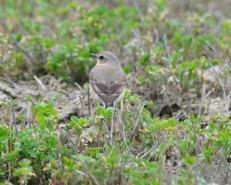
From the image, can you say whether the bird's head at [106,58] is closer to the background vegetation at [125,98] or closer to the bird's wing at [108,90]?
the background vegetation at [125,98]

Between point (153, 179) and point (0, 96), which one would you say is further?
point (0, 96)

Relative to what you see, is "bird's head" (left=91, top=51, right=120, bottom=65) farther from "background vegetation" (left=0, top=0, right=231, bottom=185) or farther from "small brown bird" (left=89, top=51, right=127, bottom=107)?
"background vegetation" (left=0, top=0, right=231, bottom=185)

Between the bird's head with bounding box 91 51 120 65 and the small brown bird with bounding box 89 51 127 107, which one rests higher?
the bird's head with bounding box 91 51 120 65

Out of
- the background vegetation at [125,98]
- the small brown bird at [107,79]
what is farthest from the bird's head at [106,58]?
the background vegetation at [125,98]

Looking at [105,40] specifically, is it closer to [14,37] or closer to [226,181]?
[14,37]

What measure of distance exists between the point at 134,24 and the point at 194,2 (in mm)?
3138

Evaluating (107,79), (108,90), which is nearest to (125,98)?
(108,90)

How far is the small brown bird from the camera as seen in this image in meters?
8.24

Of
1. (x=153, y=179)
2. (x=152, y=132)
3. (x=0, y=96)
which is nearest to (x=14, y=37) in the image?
(x=0, y=96)

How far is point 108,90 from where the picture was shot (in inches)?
332

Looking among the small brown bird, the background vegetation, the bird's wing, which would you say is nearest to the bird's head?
the small brown bird

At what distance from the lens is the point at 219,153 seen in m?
6.13

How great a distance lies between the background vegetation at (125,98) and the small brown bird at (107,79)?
0.66 feet

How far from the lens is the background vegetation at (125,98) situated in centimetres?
571
